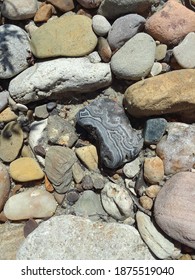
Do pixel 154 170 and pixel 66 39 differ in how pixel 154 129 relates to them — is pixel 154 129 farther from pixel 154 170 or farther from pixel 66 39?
pixel 66 39

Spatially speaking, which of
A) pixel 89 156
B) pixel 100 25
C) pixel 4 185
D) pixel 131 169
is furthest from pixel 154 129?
pixel 4 185

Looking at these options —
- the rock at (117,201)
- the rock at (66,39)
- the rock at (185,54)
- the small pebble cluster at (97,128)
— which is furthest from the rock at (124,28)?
the rock at (117,201)

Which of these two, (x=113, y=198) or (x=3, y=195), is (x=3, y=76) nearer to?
(x=3, y=195)

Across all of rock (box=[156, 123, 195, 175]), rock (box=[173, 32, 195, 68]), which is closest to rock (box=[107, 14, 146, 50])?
rock (box=[173, 32, 195, 68])

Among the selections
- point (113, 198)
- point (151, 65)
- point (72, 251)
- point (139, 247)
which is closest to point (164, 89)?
point (151, 65)
